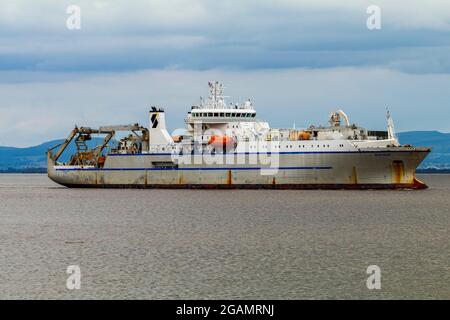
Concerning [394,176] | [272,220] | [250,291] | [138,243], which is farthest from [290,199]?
[250,291]

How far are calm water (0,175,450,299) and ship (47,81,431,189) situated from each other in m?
9.46

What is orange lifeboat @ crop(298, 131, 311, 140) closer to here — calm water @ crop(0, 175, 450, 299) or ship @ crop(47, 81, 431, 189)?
ship @ crop(47, 81, 431, 189)

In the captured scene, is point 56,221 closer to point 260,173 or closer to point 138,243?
point 138,243

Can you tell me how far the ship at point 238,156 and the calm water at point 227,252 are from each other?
9465mm

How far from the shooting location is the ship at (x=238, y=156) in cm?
6406

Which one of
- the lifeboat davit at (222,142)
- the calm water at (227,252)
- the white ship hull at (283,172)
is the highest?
the lifeboat davit at (222,142)

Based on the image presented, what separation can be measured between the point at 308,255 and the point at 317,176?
1378 inches

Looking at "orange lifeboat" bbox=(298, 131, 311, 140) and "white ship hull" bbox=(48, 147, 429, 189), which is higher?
"orange lifeboat" bbox=(298, 131, 311, 140)

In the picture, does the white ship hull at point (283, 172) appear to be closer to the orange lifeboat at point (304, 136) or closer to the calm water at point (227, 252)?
the orange lifeboat at point (304, 136)

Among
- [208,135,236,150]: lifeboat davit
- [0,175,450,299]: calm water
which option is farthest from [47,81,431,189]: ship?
[0,175,450,299]: calm water

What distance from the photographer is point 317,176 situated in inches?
2554

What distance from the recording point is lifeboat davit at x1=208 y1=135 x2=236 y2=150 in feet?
225

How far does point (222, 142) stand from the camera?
6881 cm

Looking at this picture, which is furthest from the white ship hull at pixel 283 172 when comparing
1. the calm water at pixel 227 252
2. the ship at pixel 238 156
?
the calm water at pixel 227 252
